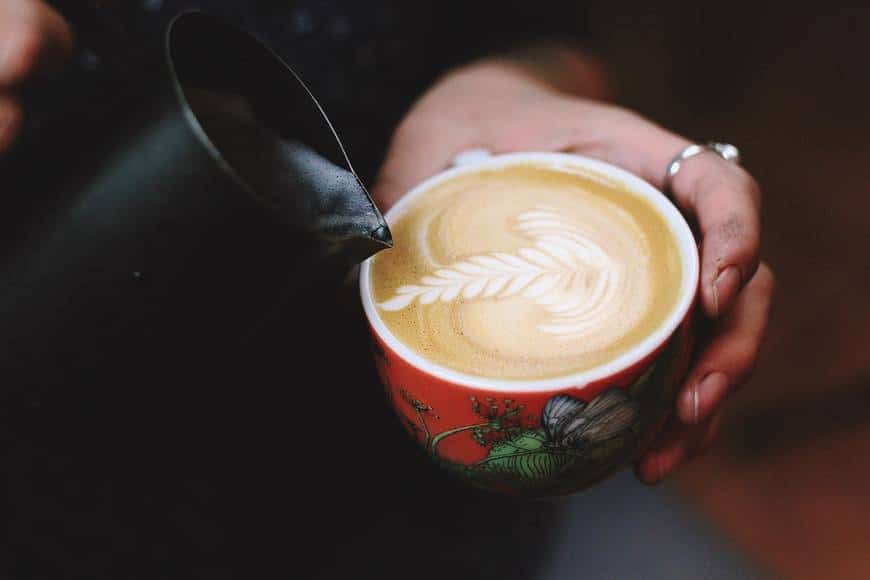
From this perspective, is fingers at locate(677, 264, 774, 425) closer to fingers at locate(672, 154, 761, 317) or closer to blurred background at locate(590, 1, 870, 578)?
fingers at locate(672, 154, 761, 317)

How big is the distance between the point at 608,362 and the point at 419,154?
45 cm

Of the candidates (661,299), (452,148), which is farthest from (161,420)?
(452,148)

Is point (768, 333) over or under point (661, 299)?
under

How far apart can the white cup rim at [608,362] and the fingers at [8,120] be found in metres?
0.27

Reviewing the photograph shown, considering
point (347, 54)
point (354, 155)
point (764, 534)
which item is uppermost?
point (347, 54)

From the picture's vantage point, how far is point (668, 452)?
2.40 feet

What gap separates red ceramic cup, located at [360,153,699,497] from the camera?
0.52 meters

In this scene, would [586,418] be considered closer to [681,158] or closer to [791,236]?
[681,158]

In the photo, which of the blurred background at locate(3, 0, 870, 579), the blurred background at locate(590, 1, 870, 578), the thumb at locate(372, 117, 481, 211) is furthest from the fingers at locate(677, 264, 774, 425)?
the blurred background at locate(590, 1, 870, 578)

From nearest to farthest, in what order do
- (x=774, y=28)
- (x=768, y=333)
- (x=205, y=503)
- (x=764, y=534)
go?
(x=205, y=503), (x=764, y=534), (x=768, y=333), (x=774, y=28)

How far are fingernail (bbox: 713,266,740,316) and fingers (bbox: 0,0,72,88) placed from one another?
19.8 inches

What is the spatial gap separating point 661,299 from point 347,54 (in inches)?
21.4

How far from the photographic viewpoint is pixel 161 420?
1.64 feet

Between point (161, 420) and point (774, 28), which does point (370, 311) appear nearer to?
point (161, 420)
